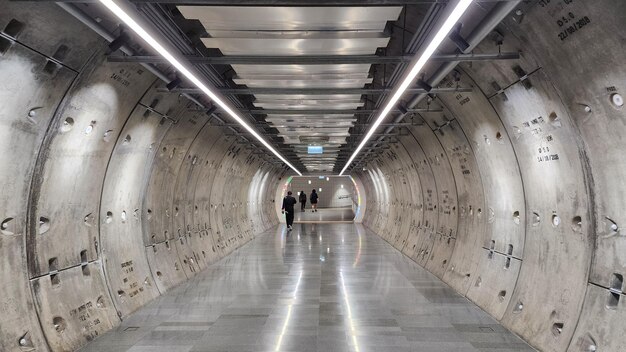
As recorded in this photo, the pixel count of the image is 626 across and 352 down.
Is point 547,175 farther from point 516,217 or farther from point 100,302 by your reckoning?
point 100,302

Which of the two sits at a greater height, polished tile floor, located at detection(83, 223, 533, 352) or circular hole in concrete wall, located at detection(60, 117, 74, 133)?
circular hole in concrete wall, located at detection(60, 117, 74, 133)

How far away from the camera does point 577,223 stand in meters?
4.75

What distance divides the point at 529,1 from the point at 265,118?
20.4 feet

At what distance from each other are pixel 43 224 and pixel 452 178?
23.7 feet

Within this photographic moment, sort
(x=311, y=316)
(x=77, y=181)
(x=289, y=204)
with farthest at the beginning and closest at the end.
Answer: (x=289, y=204)
(x=311, y=316)
(x=77, y=181)

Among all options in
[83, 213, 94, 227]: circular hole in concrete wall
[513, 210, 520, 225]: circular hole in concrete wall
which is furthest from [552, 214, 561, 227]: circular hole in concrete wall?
[83, 213, 94, 227]: circular hole in concrete wall

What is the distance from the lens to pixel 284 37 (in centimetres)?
472

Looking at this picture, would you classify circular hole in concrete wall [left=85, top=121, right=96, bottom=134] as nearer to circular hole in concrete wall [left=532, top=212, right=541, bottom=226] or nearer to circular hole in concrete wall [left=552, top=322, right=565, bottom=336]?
circular hole in concrete wall [left=532, top=212, right=541, bottom=226]

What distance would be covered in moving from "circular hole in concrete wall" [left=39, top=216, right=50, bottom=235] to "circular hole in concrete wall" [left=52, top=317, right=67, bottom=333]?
3.23 ft

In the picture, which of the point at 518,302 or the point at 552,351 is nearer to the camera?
the point at 552,351

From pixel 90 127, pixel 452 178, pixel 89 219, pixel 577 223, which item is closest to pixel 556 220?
pixel 577 223

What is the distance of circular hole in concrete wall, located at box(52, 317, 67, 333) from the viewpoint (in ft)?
16.3

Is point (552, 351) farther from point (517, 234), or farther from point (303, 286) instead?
point (303, 286)

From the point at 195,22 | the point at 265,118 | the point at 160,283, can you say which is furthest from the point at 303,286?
the point at 195,22
